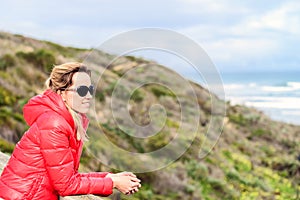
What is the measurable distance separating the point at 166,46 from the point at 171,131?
34.9 ft

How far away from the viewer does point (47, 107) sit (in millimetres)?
2777

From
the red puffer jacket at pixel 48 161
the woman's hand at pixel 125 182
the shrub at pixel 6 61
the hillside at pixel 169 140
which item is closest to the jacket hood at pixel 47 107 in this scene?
the red puffer jacket at pixel 48 161

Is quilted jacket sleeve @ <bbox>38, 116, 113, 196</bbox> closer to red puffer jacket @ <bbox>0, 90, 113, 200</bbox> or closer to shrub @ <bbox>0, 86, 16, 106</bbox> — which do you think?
red puffer jacket @ <bbox>0, 90, 113, 200</bbox>

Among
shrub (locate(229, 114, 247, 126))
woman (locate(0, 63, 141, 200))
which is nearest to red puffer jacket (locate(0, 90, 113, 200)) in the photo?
woman (locate(0, 63, 141, 200))

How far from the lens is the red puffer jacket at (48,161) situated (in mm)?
2695

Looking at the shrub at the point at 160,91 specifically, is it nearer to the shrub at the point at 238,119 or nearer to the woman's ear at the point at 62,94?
the shrub at the point at 238,119

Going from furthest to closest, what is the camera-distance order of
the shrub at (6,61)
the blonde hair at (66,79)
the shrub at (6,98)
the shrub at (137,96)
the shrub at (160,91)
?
the shrub at (160,91) → the shrub at (137,96) → the shrub at (6,61) → the shrub at (6,98) → the blonde hair at (66,79)

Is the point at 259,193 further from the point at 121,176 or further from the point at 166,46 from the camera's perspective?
the point at 121,176

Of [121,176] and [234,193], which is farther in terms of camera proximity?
[234,193]

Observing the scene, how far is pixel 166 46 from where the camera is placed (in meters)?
8.95

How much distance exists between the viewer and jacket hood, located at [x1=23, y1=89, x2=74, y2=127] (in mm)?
2756

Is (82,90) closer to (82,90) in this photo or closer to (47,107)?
(82,90)

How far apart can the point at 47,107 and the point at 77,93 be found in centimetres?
19

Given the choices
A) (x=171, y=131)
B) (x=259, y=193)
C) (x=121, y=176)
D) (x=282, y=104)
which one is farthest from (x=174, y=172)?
(x=282, y=104)
